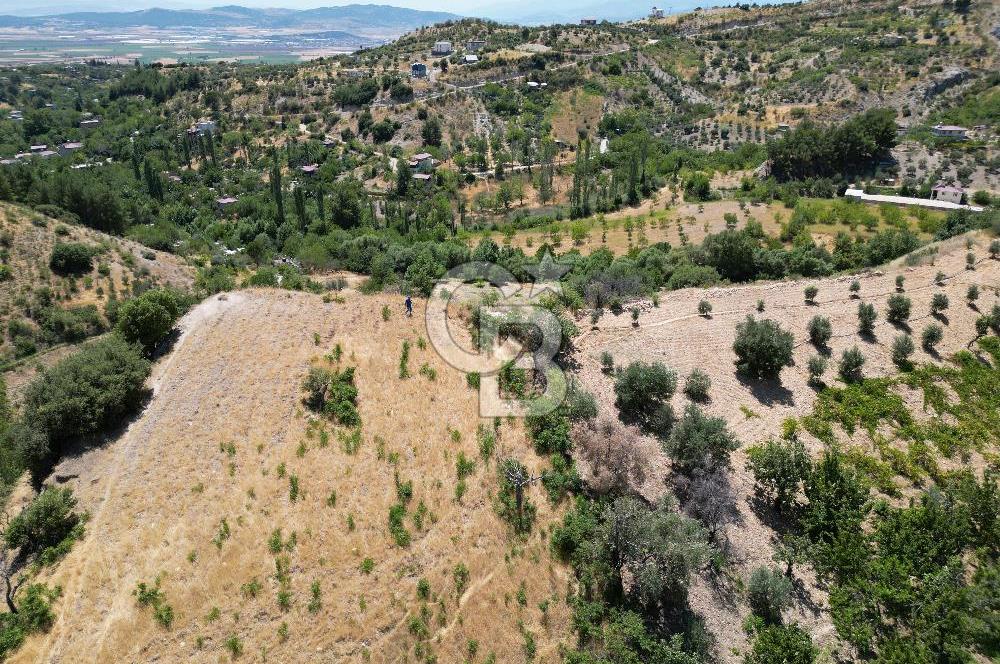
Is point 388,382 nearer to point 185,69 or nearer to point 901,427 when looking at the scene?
point 901,427

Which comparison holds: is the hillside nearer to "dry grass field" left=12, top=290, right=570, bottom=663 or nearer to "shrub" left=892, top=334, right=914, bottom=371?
"dry grass field" left=12, top=290, right=570, bottom=663

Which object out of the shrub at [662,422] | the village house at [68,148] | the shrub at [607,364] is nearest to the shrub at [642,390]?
the shrub at [662,422]

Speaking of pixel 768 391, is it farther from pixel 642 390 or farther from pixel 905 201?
pixel 905 201

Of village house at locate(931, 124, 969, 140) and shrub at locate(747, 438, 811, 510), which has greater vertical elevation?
village house at locate(931, 124, 969, 140)

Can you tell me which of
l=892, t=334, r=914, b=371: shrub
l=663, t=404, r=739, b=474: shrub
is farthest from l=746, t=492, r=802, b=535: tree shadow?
l=892, t=334, r=914, b=371: shrub

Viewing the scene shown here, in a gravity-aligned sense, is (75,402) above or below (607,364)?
above

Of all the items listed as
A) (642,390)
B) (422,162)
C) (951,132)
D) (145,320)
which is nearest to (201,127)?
(422,162)

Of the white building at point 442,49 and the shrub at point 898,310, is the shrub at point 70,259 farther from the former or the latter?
the white building at point 442,49
